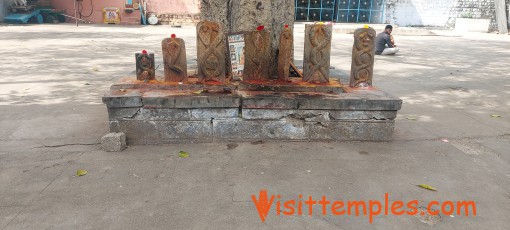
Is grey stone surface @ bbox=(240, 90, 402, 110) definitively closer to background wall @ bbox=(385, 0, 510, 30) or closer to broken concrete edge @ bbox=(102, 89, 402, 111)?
broken concrete edge @ bbox=(102, 89, 402, 111)

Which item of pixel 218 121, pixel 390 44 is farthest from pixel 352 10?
pixel 218 121

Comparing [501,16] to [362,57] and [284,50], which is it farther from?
[284,50]

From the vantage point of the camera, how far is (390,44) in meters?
9.99

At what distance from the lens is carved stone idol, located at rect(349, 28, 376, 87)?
3.60 metres

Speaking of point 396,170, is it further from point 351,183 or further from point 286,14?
point 286,14

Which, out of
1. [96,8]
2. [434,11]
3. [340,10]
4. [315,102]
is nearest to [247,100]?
[315,102]

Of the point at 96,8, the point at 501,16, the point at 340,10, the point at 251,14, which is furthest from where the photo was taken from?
the point at 340,10

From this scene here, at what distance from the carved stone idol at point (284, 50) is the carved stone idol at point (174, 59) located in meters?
0.94

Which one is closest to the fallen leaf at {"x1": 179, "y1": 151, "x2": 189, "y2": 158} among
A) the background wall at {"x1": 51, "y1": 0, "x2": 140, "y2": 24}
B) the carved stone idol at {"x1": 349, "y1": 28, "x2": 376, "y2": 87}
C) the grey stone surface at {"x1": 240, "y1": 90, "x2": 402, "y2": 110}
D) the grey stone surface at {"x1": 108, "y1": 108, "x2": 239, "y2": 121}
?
the grey stone surface at {"x1": 108, "y1": 108, "x2": 239, "y2": 121}

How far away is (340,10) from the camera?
67.6ft

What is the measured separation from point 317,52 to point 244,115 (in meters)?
1.00

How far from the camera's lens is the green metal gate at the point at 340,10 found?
803 inches

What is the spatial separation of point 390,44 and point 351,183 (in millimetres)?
8253

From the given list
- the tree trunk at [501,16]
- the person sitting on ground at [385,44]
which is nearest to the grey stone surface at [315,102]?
the person sitting on ground at [385,44]
